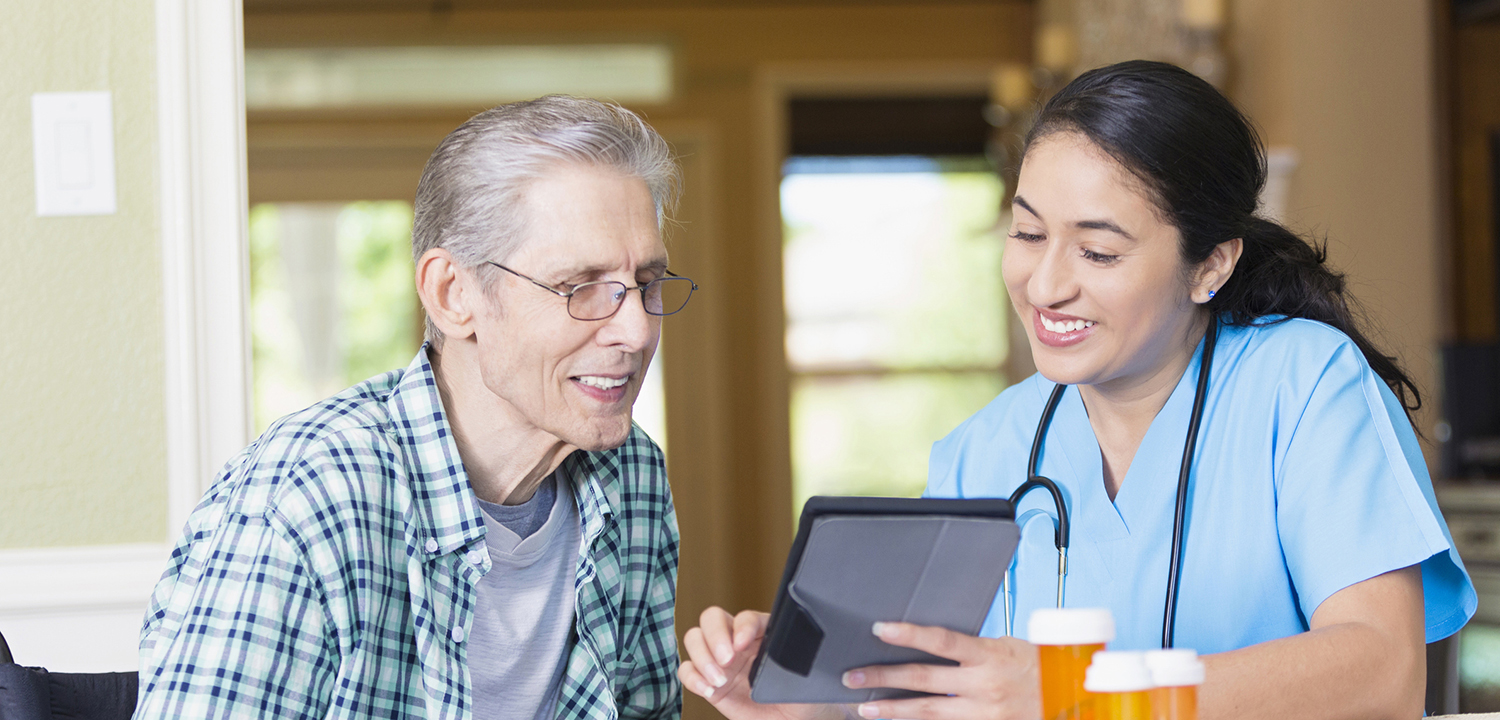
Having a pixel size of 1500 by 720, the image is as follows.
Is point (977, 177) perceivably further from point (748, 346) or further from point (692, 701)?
point (692, 701)

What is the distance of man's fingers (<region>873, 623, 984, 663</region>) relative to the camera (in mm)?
814

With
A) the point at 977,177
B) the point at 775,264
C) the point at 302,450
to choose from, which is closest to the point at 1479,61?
the point at 977,177

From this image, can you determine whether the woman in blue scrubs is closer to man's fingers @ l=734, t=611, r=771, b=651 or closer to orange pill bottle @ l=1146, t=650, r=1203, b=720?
man's fingers @ l=734, t=611, r=771, b=651

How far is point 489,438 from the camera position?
1.26 meters

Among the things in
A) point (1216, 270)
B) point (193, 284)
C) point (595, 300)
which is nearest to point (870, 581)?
point (595, 300)

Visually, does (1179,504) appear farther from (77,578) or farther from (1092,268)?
(77,578)

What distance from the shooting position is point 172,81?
4.98 feet

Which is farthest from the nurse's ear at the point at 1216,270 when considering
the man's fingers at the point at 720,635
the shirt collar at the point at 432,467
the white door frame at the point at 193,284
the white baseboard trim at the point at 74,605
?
the white baseboard trim at the point at 74,605

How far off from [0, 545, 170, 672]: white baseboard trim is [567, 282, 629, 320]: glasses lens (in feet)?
2.19

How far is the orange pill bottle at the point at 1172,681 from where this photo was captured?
2.26ft

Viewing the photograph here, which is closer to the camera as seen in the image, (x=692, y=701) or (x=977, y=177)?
(x=692, y=701)

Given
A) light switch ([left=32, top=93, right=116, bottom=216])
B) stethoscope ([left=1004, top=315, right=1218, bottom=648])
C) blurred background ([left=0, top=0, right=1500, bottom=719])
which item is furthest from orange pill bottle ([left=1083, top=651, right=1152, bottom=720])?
blurred background ([left=0, top=0, right=1500, bottom=719])

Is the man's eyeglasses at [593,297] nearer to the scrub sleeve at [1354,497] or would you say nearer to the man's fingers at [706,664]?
the man's fingers at [706,664]

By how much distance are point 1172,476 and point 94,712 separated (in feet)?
3.42
